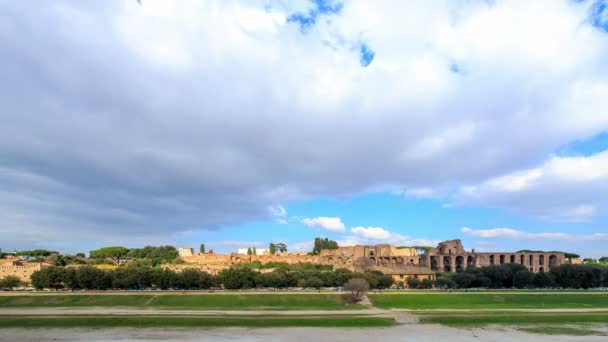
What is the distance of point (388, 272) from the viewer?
70812 mm

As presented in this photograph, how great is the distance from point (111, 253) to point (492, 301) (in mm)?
95253

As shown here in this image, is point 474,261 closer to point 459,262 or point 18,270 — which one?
point 459,262

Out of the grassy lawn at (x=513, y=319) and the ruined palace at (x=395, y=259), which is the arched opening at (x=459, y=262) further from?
the grassy lawn at (x=513, y=319)

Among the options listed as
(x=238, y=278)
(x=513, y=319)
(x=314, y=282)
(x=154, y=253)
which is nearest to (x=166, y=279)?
(x=238, y=278)

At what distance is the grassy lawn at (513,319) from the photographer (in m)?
33.4

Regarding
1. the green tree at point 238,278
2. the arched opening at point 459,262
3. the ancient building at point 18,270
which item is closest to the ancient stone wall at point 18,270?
the ancient building at point 18,270

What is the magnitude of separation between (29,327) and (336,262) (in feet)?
208

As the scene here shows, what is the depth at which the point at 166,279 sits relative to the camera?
190ft

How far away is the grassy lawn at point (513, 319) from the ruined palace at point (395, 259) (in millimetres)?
39971

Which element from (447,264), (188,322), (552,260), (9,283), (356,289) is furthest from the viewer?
(447,264)

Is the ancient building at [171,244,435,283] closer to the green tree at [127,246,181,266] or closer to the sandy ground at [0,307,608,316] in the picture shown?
the green tree at [127,246,181,266]

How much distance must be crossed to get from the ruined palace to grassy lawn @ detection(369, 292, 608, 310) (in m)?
27.1

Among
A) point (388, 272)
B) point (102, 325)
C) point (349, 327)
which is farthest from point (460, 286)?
point (102, 325)

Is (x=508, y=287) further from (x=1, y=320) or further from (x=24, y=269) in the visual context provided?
(x=24, y=269)
